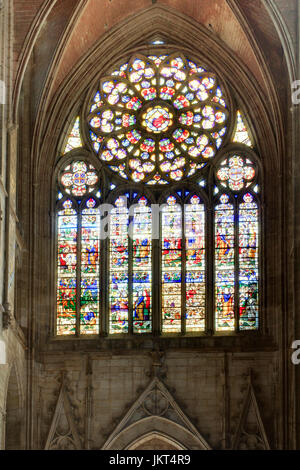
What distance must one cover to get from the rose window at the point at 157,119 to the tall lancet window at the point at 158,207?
0.07 ft

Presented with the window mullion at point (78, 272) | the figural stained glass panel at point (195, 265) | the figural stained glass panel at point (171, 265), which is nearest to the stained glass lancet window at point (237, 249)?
the figural stained glass panel at point (195, 265)

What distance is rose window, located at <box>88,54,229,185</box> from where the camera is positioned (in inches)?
1368

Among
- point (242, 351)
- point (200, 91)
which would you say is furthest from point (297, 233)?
point (200, 91)

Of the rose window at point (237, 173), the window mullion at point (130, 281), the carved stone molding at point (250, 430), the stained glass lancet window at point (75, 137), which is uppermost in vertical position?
the stained glass lancet window at point (75, 137)

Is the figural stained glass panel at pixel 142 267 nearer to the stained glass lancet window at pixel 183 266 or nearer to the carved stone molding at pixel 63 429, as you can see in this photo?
the stained glass lancet window at pixel 183 266

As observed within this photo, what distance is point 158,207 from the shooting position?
113 feet

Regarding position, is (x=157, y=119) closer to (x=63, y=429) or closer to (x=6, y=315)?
(x=63, y=429)

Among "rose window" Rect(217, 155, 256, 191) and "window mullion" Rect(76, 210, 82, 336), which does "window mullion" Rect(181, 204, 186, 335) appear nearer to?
"rose window" Rect(217, 155, 256, 191)

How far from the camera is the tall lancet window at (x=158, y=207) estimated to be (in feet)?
111

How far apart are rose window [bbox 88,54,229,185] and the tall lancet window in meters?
0.02

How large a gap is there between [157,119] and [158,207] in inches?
78.9

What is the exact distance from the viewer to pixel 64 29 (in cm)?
3356

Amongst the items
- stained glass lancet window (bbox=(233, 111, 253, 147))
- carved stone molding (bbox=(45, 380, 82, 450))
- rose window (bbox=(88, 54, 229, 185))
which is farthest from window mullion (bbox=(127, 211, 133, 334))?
stained glass lancet window (bbox=(233, 111, 253, 147))

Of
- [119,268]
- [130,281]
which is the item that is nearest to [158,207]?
[119,268]
